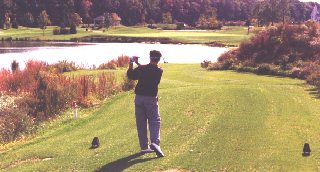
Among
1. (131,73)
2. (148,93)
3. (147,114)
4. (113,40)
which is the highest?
(131,73)

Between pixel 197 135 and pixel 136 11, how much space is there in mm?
163930

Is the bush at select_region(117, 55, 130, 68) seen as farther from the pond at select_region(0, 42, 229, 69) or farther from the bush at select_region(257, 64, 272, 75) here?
the bush at select_region(257, 64, 272, 75)

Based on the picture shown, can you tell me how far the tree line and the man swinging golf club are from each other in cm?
11933

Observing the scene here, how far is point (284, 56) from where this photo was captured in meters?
29.2

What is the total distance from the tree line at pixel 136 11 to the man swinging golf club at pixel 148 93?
119m

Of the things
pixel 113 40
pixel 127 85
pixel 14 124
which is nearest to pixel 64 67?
pixel 127 85

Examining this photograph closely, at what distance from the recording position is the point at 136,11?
174125mm

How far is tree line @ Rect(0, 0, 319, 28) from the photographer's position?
143 metres

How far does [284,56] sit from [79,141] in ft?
61.6

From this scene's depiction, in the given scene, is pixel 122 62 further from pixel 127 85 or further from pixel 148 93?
pixel 148 93

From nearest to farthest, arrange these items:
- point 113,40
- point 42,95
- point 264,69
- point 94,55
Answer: point 42,95 → point 264,69 → point 94,55 → point 113,40

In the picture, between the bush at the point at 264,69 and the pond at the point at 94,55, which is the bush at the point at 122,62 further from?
the bush at the point at 264,69

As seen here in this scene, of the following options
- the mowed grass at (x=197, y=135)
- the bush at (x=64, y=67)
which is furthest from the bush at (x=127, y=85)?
the bush at (x=64, y=67)

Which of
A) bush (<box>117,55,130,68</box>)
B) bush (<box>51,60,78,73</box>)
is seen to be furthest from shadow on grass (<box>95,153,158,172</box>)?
bush (<box>117,55,130,68</box>)
